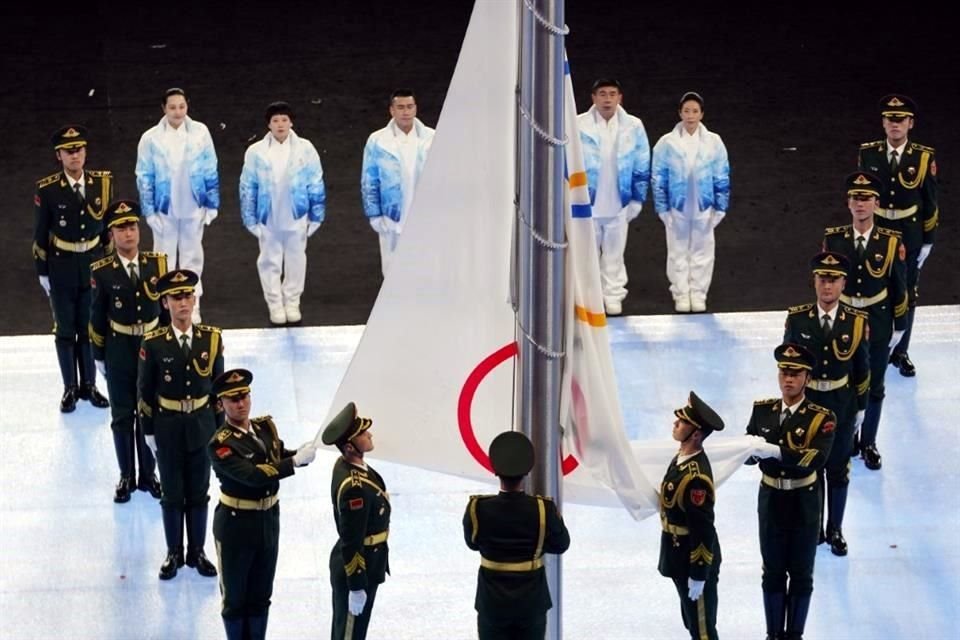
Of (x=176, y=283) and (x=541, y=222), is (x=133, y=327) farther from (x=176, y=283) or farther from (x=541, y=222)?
(x=541, y=222)

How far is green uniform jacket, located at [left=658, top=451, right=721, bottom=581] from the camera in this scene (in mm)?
9047

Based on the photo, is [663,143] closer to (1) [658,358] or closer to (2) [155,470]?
(1) [658,358]

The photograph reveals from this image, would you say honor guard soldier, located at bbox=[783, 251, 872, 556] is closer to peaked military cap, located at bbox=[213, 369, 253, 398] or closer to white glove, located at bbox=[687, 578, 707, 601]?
white glove, located at bbox=[687, 578, 707, 601]

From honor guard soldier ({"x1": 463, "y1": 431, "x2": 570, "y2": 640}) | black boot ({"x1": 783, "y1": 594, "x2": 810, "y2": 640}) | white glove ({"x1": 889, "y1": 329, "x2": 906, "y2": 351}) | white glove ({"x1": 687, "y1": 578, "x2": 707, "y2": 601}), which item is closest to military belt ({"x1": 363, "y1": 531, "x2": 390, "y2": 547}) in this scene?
honor guard soldier ({"x1": 463, "y1": 431, "x2": 570, "y2": 640})

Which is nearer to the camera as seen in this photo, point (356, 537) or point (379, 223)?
point (356, 537)

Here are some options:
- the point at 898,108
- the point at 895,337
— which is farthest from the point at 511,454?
the point at 898,108

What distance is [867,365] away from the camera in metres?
10.7

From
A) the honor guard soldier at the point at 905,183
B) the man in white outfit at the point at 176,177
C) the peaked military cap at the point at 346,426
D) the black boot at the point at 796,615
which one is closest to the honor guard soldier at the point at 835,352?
the black boot at the point at 796,615

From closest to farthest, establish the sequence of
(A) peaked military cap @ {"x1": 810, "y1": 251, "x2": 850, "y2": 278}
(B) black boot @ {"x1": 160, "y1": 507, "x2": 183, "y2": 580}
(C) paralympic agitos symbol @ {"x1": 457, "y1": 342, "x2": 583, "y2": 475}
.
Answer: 1. (C) paralympic agitos symbol @ {"x1": 457, "y1": 342, "x2": 583, "y2": 475}
2. (B) black boot @ {"x1": 160, "y1": 507, "x2": 183, "y2": 580}
3. (A) peaked military cap @ {"x1": 810, "y1": 251, "x2": 850, "y2": 278}

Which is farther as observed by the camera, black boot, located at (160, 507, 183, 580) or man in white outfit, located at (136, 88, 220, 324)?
man in white outfit, located at (136, 88, 220, 324)

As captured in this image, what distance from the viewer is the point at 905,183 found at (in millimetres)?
12352

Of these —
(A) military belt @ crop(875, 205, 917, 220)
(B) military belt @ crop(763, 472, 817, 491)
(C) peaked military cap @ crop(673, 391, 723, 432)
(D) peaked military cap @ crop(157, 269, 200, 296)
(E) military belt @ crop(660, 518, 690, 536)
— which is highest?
(A) military belt @ crop(875, 205, 917, 220)

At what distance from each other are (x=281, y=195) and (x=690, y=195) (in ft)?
8.73

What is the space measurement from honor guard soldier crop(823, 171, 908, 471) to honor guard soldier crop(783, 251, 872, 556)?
29.8 inches
